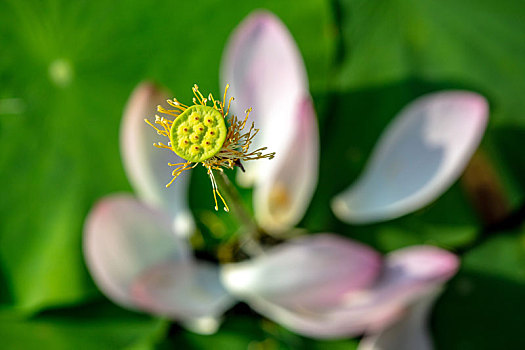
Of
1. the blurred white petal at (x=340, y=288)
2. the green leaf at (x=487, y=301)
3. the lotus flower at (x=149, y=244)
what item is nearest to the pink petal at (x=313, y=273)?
the blurred white petal at (x=340, y=288)

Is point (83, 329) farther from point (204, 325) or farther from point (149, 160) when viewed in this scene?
point (149, 160)

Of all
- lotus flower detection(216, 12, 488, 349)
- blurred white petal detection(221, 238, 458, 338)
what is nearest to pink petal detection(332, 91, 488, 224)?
lotus flower detection(216, 12, 488, 349)

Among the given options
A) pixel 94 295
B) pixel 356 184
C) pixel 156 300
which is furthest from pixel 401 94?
pixel 94 295

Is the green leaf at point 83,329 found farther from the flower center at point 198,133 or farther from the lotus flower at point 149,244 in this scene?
the flower center at point 198,133

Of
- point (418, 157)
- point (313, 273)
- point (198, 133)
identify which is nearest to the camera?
point (198, 133)

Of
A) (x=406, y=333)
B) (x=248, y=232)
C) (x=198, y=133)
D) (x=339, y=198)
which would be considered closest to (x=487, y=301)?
(x=406, y=333)

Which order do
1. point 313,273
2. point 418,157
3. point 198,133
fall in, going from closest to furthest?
point 198,133 → point 313,273 → point 418,157
